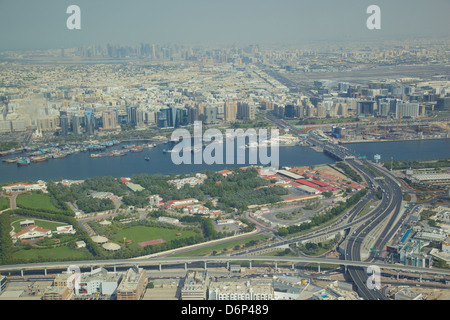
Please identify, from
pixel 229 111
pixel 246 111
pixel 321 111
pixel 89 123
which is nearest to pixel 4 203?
pixel 89 123

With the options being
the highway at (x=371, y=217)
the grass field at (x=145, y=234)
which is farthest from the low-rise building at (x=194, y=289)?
the grass field at (x=145, y=234)

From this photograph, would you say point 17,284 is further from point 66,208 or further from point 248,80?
point 248,80

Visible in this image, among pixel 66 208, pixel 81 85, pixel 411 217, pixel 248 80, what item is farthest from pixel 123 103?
pixel 411 217

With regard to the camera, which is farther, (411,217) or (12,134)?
(12,134)

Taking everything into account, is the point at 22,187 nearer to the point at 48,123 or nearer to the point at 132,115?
the point at 48,123

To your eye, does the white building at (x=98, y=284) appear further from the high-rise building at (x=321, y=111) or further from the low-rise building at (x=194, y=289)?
the high-rise building at (x=321, y=111)

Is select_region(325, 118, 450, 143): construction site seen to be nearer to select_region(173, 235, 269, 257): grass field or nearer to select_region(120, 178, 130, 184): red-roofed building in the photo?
select_region(120, 178, 130, 184): red-roofed building
